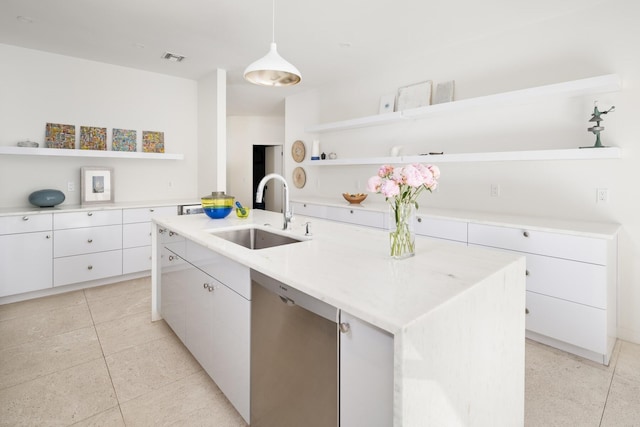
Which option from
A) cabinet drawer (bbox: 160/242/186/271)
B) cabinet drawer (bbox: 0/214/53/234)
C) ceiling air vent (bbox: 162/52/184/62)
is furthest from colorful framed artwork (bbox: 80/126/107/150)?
cabinet drawer (bbox: 160/242/186/271)

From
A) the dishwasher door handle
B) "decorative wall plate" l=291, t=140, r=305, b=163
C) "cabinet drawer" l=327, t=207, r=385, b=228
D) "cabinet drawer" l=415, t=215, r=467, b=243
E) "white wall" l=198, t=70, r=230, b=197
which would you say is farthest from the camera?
"decorative wall plate" l=291, t=140, r=305, b=163

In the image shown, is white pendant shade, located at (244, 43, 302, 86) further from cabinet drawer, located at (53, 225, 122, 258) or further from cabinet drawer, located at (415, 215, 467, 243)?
cabinet drawer, located at (53, 225, 122, 258)

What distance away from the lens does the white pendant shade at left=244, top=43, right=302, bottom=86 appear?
208 cm

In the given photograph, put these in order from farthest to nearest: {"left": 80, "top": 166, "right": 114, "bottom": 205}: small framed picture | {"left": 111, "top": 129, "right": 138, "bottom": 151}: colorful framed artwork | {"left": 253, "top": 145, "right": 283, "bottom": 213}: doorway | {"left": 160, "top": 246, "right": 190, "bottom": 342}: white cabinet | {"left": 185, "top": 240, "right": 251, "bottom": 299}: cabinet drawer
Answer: {"left": 253, "top": 145, "right": 283, "bottom": 213}: doorway → {"left": 111, "top": 129, "right": 138, "bottom": 151}: colorful framed artwork → {"left": 80, "top": 166, "right": 114, "bottom": 205}: small framed picture → {"left": 160, "top": 246, "right": 190, "bottom": 342}: white cabinet → {"left": 185, "top": 240, "right": 251, "bottom": 299}: cabinet drawer

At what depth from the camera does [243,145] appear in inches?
287

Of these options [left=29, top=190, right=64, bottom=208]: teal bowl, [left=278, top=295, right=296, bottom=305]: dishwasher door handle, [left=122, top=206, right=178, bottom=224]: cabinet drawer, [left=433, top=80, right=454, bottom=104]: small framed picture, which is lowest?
[left=278, top=295, right=296, bottom=305]: dishwasher door handle

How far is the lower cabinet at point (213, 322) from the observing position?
1596mm

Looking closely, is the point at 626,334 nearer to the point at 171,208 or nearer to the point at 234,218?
the point at 234,218

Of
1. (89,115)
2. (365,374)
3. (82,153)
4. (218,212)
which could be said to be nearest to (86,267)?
(82,153)

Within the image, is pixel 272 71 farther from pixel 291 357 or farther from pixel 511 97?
pixel 511 97

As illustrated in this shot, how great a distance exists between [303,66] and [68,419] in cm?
393

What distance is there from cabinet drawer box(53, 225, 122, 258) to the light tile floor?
795 millimetres

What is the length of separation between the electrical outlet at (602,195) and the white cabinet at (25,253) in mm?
4977

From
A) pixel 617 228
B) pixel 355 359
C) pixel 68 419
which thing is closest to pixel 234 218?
pixel 68 419
